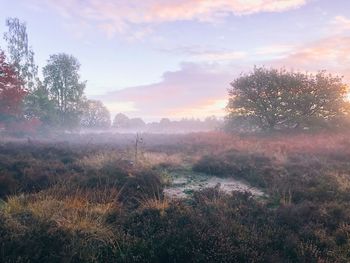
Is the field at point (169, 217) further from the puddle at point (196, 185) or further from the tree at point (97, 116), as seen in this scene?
the tree at point (97, 116)

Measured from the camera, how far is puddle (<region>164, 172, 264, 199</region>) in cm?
953

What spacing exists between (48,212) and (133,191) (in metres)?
2.82

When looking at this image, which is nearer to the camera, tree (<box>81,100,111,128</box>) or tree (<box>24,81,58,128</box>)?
tree (<box>24,81,58,128</box>)

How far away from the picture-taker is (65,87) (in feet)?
134

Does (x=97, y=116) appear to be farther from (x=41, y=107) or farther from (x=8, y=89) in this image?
(x=8, y=89)

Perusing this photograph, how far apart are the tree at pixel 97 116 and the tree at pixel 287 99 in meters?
42.5

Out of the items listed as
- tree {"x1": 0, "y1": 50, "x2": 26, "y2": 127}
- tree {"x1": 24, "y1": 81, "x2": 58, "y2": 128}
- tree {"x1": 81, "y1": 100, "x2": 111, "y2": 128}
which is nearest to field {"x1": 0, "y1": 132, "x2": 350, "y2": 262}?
Answer: tree {"x1": 0, "y1": 50, "x2": 26, "y2": 127}

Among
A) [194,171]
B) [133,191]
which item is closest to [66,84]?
[194,171]

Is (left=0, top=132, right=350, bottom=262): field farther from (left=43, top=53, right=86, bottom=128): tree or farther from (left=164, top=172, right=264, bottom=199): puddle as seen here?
(left=43, top=53, right=86, bottom=128): tree

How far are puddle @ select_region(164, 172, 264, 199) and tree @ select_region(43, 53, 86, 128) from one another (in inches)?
1257

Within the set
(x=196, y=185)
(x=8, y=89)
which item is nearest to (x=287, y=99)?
(x=196, y=185)

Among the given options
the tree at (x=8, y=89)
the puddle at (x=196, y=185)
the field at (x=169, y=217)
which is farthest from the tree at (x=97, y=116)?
the puddle at (x=196, y=185)

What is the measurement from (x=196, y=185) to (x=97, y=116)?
59.5 meters

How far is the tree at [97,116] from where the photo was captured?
210ft
